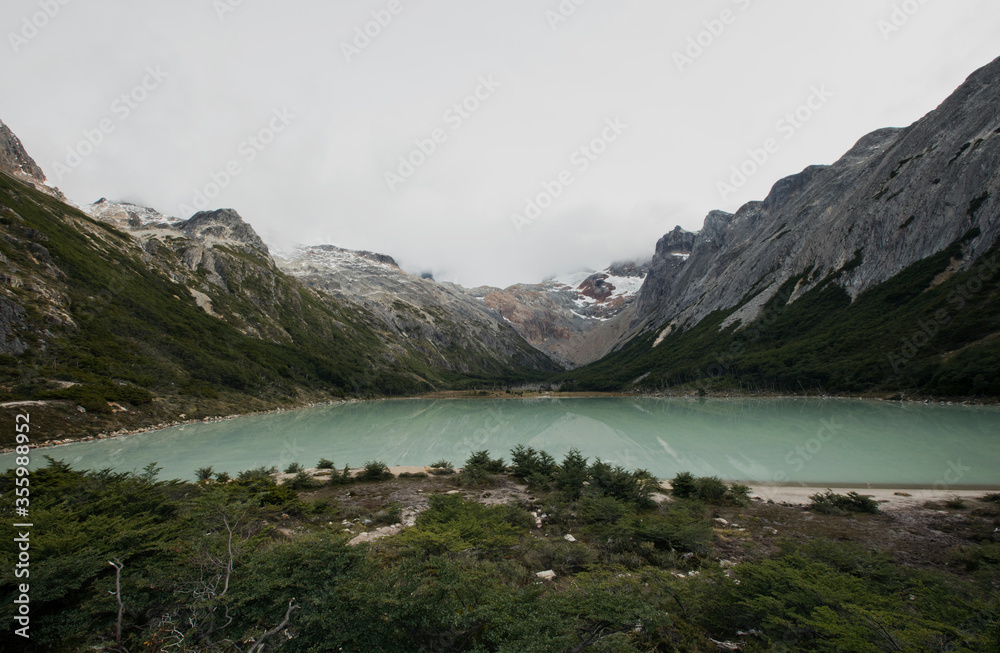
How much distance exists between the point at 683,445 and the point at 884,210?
98.5 metres

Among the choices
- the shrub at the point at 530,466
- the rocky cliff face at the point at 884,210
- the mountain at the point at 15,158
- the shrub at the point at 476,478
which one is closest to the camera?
the shrub at the point at 476,478

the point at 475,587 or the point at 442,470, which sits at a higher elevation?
the point at 475,587

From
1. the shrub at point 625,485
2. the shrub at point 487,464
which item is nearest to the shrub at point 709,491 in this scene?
the shrub at point 625,485

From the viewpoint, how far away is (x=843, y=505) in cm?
1372

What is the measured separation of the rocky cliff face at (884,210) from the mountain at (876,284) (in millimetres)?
329

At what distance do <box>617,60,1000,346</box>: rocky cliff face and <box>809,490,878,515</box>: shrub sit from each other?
261 feet

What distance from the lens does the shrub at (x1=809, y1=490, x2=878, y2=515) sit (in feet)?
43.7

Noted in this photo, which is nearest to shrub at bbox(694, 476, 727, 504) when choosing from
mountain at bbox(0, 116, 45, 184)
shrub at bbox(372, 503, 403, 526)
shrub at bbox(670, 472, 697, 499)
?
shrub at bbox(670, 472, 697, 499)

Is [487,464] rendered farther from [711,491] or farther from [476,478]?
[711,491]

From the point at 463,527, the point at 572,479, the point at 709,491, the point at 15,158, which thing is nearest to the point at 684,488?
the point at 709,491

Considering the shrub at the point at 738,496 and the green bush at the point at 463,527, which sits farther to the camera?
the shrub at the point at 738,496

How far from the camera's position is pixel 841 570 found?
740 centimetres

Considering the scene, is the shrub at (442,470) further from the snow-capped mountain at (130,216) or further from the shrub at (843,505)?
the snow-capped mountain at (130,216)

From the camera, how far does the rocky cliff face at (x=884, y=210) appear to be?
228 feet
